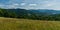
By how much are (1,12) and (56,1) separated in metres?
0.72

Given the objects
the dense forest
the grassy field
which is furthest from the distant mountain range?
the grassy field

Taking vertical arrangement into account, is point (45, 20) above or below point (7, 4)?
below

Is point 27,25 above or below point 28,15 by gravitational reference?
below

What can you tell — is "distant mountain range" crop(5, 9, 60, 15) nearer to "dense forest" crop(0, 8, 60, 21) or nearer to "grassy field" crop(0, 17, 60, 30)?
"dense forest" crop(0, 8, 60, 21)

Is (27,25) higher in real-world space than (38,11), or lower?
lower

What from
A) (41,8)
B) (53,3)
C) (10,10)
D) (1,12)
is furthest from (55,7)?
(1,12)

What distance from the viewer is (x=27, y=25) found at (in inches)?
65.6

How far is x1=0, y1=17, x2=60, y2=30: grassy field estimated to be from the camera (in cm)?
164

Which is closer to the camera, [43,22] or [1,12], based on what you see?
[43,22]

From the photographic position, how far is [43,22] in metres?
1.68

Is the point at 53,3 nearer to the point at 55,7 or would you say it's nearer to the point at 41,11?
the point at 55,7

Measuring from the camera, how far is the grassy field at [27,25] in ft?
5.38

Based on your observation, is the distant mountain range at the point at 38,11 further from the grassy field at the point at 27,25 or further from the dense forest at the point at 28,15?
the grassy field at the point at 27,25

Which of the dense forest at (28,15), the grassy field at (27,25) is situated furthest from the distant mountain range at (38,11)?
the grassy field at (27,25)
